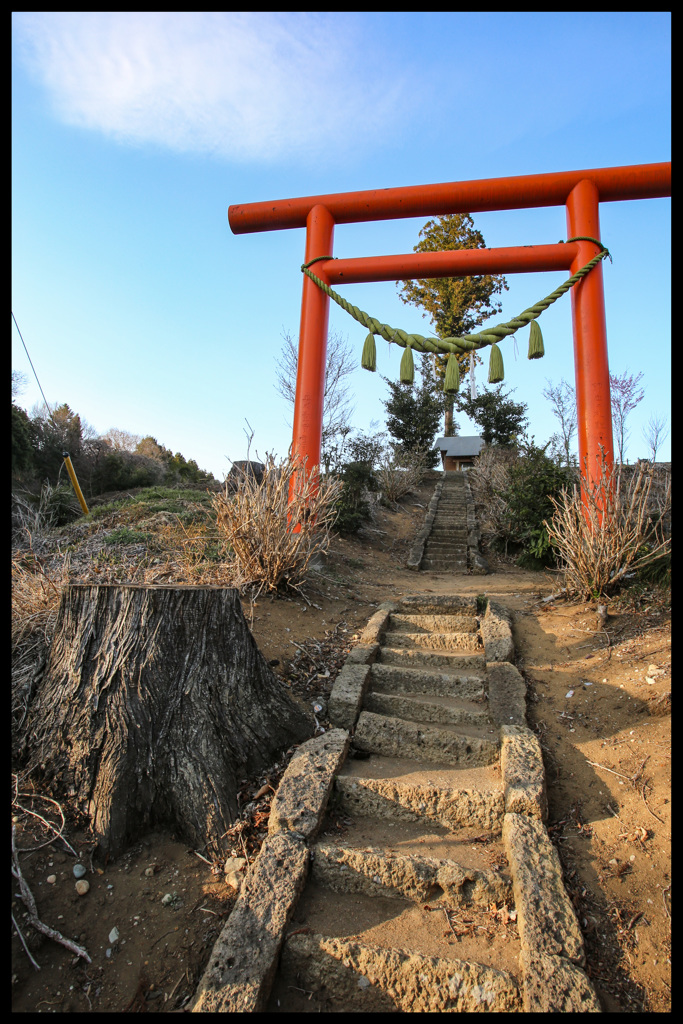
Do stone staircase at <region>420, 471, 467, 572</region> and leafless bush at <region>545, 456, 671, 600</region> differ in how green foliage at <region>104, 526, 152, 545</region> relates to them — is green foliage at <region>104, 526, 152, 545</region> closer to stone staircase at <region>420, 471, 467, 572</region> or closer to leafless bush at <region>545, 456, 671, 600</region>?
leafless bush at <region>545, 456, 671, 600</region>

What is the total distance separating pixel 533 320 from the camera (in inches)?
237

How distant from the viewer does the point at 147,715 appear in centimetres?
255

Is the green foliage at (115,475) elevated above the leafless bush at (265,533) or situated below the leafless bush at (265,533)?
above

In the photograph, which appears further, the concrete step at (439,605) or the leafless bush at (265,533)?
the concrete step at (439,605)

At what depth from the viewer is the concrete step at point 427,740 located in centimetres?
301

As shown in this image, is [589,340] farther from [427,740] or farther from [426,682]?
[427,740]

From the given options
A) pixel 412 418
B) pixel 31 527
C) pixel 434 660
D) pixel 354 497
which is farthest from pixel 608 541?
pixel 412 418

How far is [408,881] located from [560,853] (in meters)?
0.73

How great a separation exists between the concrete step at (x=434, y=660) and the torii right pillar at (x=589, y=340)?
2844 millimetres

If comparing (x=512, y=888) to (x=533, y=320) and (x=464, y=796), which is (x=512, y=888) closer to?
(x=464, y=796)

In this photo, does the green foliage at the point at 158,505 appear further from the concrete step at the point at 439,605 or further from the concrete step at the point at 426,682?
the concrete step at the point at 426,682

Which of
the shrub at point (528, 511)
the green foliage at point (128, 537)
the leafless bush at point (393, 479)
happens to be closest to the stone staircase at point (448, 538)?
the shrub at point (528, 511)

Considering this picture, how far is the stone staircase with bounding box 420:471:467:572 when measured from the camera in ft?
29.3
